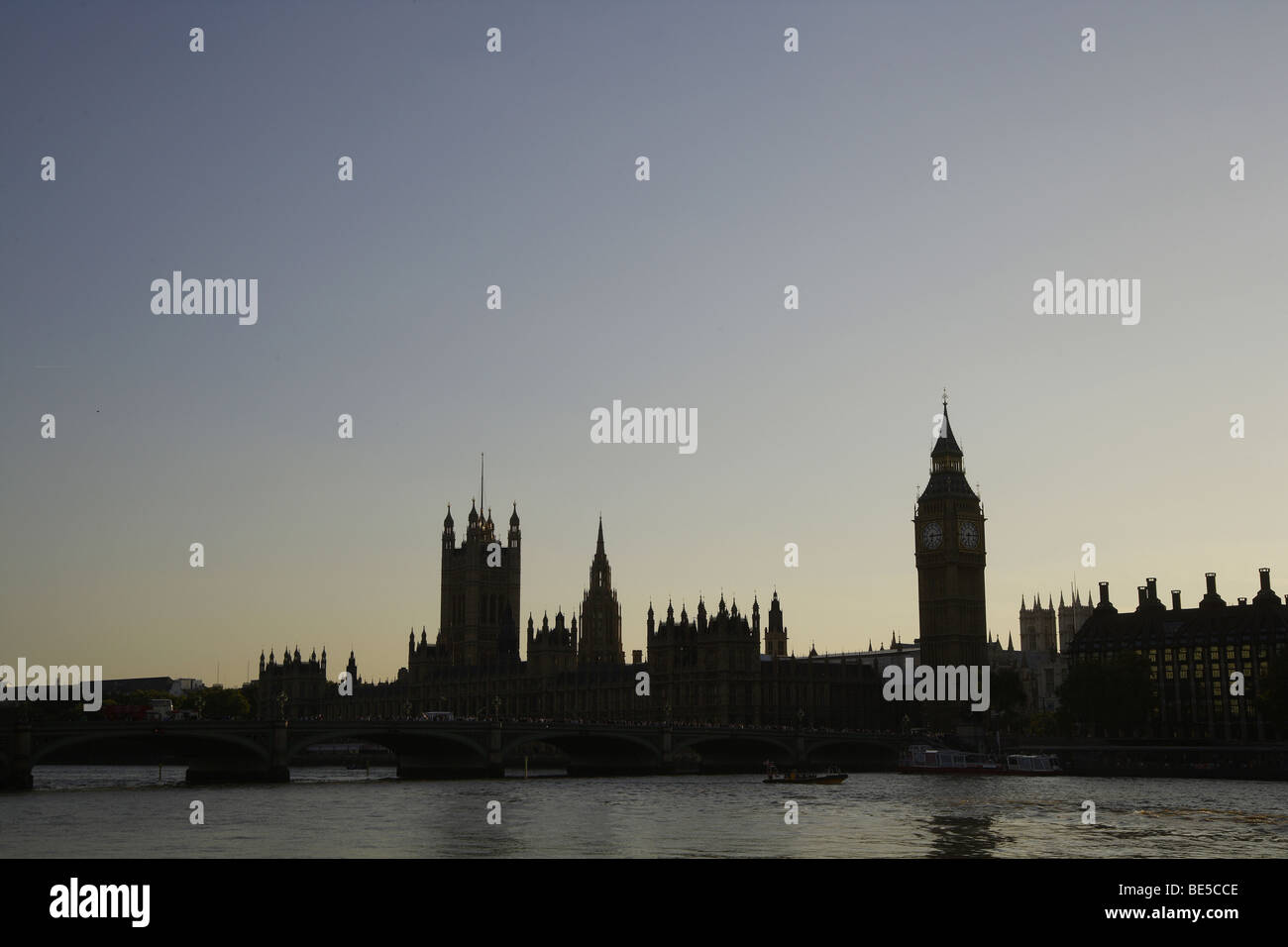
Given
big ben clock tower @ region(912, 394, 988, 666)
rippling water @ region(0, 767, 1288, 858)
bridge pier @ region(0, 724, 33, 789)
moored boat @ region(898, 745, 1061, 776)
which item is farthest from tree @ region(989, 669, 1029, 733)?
bridge pier @ region(0, 724, 33, 789)

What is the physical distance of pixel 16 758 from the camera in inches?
3073

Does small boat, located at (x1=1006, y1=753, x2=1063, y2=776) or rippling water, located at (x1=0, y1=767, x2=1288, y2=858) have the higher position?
rippling water, located at (x1=0, y1=767, x2=1288, y2=858)

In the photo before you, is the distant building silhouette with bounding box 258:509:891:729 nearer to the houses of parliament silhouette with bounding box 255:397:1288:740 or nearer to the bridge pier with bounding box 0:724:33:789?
the houses of parliament silhouette with bounding box 255:397:1288:740

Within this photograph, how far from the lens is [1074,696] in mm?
133750

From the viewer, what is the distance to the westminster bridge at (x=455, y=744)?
261 feet

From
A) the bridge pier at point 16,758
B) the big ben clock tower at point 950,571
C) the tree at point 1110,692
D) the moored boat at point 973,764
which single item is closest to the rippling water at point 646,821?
the bridge pier at point 16,758

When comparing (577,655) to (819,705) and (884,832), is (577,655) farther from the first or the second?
(884,832)

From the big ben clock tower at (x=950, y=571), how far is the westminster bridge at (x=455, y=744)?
133 feet

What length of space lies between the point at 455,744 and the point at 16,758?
34315 millimetres

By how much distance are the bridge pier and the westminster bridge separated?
6cm

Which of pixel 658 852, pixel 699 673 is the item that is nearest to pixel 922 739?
pixel 699 673

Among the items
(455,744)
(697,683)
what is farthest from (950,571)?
(455,744)

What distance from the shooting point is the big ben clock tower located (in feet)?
563

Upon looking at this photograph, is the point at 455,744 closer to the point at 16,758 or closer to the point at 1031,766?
the point at 16,758
